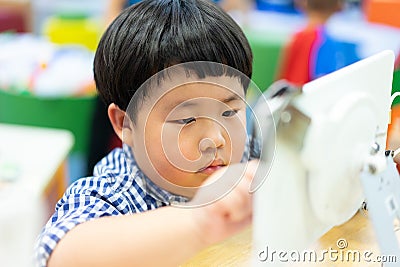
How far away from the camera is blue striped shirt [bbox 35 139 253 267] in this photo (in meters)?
0.58

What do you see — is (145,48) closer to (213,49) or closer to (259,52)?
(213,49)

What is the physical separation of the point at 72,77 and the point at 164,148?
134cm

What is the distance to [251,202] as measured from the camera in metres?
0.44

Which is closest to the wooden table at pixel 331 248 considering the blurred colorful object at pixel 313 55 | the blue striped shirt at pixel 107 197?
the blue striped shirt at pixel 107 197

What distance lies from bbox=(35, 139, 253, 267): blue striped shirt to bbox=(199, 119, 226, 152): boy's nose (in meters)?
0.03

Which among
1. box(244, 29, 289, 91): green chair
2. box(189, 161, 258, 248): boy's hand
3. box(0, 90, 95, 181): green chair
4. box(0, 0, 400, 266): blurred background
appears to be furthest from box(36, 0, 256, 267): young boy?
box(244, 29, 289, 91): green chair

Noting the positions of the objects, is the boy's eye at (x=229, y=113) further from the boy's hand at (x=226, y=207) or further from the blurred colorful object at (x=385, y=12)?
the blurred colorful object at (x=385, y=12)

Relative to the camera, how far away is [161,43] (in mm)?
673

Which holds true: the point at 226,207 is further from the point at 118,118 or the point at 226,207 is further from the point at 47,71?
the point at 47,71

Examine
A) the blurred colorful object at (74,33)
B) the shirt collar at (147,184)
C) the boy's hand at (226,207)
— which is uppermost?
the boy's hand at (226,207)

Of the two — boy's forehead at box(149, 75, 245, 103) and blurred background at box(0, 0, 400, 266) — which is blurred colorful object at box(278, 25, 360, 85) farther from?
boy's forehead at box(149, 75, 245, 103)

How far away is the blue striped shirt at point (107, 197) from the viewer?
1.91ft

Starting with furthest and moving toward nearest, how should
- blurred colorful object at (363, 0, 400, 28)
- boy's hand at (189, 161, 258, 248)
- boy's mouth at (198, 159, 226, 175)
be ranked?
1. blurred colorful object at (363, 0, 400, 28)
2. boy's mouth at (198, 159, 226, 175)
3. boy's hand at (189, 161, 258, 248)

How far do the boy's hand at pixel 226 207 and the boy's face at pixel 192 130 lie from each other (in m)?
0.08
